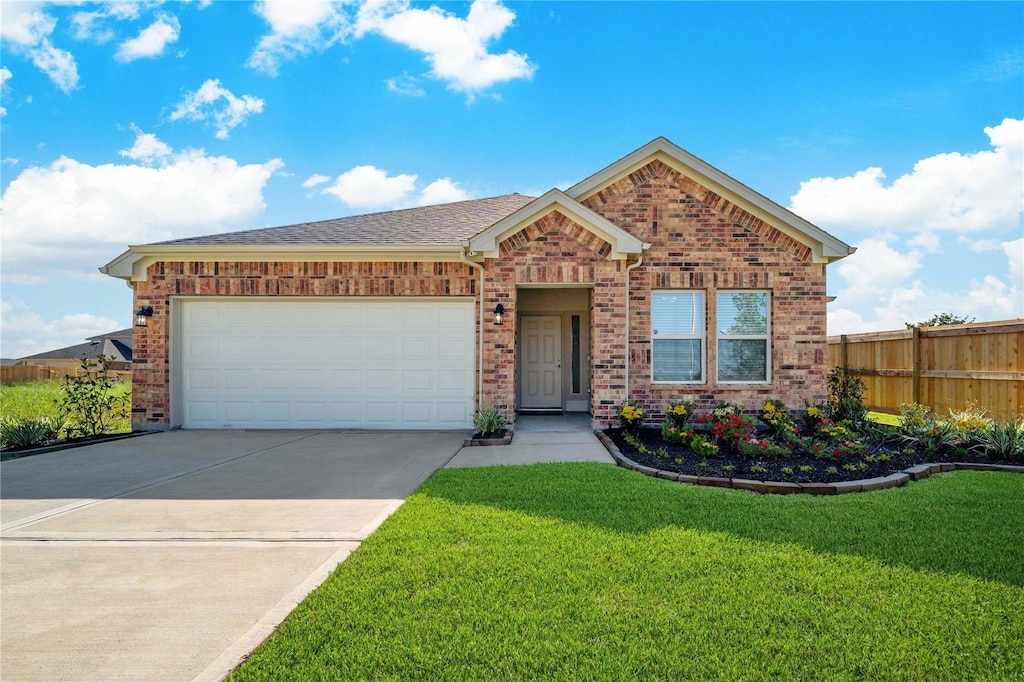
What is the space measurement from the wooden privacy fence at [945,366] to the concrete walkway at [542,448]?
7.11 meters

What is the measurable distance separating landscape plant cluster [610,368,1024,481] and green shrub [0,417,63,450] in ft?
31.7

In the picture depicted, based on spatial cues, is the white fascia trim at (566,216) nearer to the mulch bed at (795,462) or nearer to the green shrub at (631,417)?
the green shrub at (631,417)

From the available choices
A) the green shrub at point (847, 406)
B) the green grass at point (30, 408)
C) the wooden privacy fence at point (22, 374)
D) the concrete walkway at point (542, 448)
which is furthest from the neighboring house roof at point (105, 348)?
the green shrub at point (847, 406)

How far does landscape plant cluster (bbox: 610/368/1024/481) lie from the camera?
681 cm

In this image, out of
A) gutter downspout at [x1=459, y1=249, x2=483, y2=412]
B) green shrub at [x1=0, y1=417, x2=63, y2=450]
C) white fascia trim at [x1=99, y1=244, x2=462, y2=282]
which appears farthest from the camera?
white fascia trim at [x1=99, y1=244, x2=462, y2=282]

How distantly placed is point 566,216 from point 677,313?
2805 mm

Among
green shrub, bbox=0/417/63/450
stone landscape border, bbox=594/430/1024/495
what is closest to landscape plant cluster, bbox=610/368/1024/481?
stone landscape border, bbox=594/430/1024/495

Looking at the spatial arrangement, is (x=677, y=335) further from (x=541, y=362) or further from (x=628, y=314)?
(x=541, y=362)

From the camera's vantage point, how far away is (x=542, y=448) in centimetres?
825

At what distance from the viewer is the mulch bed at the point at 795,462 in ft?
21.1

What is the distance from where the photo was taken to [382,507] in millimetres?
5379

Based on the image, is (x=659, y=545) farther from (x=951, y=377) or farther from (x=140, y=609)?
(x=951, y=377)

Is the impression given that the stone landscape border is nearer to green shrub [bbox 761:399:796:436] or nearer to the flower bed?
the flower bed

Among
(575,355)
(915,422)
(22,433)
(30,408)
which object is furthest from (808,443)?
(30,408)
